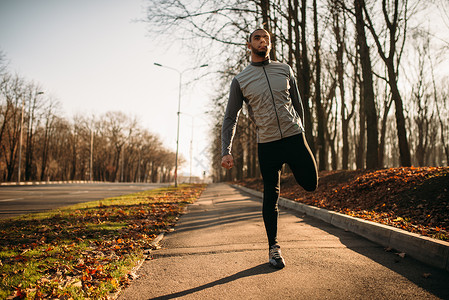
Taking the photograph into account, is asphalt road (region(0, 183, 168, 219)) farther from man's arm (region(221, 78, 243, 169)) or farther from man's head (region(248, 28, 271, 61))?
man's head (region(248, 28, 271, 61))

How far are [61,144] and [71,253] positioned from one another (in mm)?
53099

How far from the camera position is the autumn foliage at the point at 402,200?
4594 millimetres

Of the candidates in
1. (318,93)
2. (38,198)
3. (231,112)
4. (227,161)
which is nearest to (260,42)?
(231,112)

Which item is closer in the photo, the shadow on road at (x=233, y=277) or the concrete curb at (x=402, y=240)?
the shadow on road at (x=233, y=277)

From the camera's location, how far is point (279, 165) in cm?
314

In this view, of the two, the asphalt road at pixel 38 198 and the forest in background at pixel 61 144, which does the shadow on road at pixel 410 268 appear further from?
the forest in background at pixel 61 144

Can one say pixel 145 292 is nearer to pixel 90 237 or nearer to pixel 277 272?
pixel 277 272

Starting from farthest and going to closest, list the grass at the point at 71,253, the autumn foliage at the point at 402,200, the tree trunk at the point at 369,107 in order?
the tree trunk at the point at 369,107, the autumn foliage at the point at 402,200, the grass at the point at 71,253

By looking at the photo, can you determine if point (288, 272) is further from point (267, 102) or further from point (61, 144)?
point (61, 144)

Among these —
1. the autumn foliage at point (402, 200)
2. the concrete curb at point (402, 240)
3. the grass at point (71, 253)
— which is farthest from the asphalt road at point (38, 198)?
the autumn foliage at point (402, 200)

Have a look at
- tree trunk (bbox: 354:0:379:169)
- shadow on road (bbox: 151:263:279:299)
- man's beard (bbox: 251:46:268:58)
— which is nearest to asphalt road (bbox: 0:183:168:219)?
shadow on road (bbox: 151:263:279:299)

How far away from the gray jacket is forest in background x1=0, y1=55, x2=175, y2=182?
74.5ft

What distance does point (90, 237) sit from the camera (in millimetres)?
4879

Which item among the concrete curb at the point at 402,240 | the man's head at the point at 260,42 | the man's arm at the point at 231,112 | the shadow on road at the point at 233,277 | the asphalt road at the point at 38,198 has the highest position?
the man's head at the point at 260,42
